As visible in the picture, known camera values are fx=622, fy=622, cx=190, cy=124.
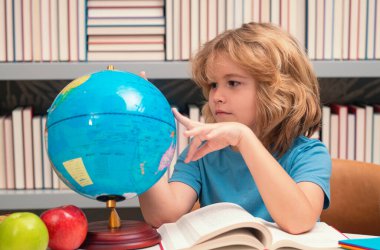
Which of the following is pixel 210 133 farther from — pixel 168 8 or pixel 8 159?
pixel 8 159

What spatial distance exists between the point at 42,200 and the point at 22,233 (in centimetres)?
129

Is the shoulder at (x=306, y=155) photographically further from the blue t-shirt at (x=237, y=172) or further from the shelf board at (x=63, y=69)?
the shelf board at (x=63, y=69)

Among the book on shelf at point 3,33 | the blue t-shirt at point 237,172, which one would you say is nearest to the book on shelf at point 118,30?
the book on shelf at point 3,33

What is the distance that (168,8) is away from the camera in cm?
230

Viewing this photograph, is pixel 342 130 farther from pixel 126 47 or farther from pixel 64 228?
pixel 64 228

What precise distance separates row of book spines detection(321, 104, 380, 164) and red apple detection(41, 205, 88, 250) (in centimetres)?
146

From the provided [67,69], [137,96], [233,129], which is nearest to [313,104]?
[233,129]

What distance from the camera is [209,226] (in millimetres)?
1165

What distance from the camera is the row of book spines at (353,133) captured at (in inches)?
94.2

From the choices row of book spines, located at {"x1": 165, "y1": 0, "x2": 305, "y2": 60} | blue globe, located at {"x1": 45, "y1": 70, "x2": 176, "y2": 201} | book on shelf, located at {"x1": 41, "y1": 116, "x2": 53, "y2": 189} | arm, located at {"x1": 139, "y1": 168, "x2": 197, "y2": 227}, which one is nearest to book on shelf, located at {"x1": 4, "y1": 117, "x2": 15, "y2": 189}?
book on shelf, located at {"x1": 41, "y1": 116, "x2": 53, "y2": 189}

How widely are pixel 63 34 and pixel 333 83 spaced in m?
1.20

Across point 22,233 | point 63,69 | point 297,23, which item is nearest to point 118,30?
point 63,69

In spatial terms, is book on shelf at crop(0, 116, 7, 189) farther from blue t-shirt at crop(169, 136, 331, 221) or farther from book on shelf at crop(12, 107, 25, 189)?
blue t-shirt at crop(169, 136, 331, 221)

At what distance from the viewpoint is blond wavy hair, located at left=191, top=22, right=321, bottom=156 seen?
5.28 ft
